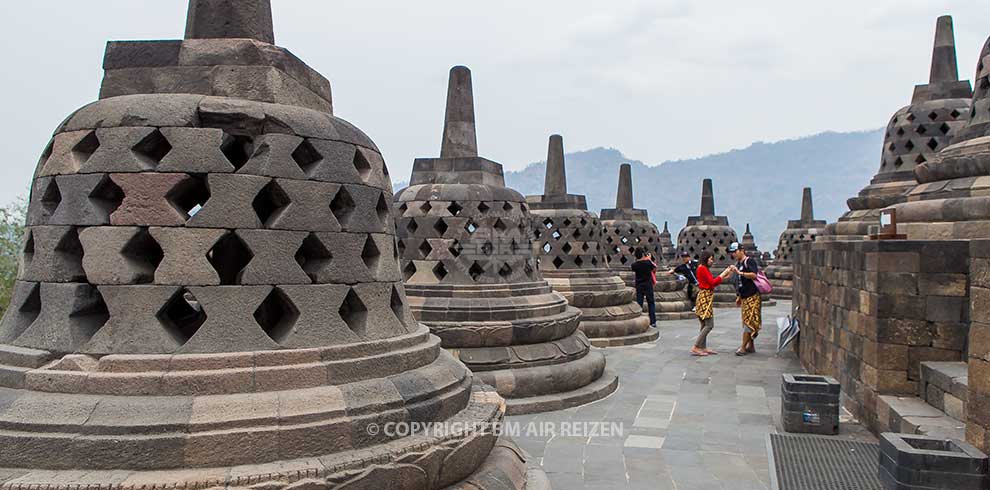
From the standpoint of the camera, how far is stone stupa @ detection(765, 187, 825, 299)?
69.5ft

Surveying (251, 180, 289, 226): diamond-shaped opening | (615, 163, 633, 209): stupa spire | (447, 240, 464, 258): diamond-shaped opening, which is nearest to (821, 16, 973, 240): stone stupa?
(447, 240, 464, 258): diamond-shaped opening

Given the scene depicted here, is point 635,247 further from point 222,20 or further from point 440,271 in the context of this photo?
point 222,20

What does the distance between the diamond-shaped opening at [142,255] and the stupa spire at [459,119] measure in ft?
16.5

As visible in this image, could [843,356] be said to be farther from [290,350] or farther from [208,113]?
[208,113]

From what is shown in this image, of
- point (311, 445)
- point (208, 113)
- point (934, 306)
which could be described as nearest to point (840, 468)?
point (934, 306)

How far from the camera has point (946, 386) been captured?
4852 mm

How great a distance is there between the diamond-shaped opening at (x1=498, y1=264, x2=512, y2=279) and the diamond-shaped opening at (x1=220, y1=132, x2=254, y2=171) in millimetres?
4606

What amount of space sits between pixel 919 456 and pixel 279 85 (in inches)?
157

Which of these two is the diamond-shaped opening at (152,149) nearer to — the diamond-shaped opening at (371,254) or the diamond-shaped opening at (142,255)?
the diamond-shaped opening at (142,255)

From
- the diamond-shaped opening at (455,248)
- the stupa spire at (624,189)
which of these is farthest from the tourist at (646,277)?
the diamond-shaped opening at (455,248)

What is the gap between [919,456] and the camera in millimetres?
3625

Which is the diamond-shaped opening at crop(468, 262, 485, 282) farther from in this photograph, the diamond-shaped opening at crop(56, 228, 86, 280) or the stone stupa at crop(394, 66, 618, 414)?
the diamond-shaped opening at crop(56, 228, 86, 280)

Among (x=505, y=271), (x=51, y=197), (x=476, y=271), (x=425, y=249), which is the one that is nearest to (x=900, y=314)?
(x=505, y=271)

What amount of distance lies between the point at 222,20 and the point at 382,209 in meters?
1.30
